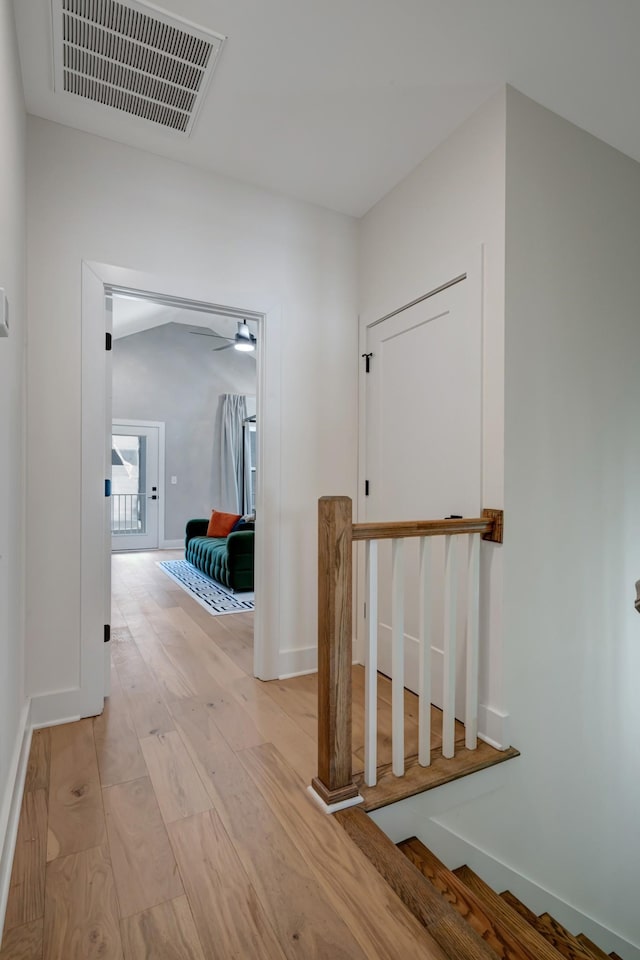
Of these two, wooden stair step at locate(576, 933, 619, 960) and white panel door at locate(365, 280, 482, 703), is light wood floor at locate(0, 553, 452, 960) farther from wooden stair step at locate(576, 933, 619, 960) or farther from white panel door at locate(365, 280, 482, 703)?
wooden stair step at locate(576, 933, 619, 960)

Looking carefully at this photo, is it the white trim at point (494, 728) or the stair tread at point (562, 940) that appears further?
the white trim at point (494, 728)

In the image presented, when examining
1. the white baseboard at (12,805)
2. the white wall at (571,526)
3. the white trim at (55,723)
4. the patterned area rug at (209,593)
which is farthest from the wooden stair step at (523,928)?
the patterned area rug at (209,593)

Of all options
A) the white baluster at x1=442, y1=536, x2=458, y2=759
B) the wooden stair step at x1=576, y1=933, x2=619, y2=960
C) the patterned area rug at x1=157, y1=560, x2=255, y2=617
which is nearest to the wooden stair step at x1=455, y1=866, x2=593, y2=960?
the wooden stair step at x1=576, y1=933, x2=619, y2=960

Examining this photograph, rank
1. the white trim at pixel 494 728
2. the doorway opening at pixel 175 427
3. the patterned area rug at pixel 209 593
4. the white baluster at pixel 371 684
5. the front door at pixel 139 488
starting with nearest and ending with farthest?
1. the white baluster at pixel 371 684
2. the white trim at pixel 494 728
3. the patterned area rug at pixel 209 593
4. the doorway opening at pixel 175 427
5. the front door at pixel 139 488

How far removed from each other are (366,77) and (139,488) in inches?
281

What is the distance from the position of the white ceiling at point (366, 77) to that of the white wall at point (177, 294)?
17cm

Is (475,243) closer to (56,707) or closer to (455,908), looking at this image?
(455,908)

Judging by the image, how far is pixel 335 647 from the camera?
1586mm

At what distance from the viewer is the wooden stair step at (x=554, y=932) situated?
5.53 ft

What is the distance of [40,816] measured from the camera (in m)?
1.51

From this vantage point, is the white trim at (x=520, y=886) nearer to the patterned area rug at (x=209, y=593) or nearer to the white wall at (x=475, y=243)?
the white wall at (x=475, y=243)

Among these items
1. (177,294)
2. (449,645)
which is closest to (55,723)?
(449,645)

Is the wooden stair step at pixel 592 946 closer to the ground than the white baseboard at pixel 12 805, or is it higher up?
closer to the ground

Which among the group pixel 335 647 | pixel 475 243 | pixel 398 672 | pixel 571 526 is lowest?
pixel 398 672
